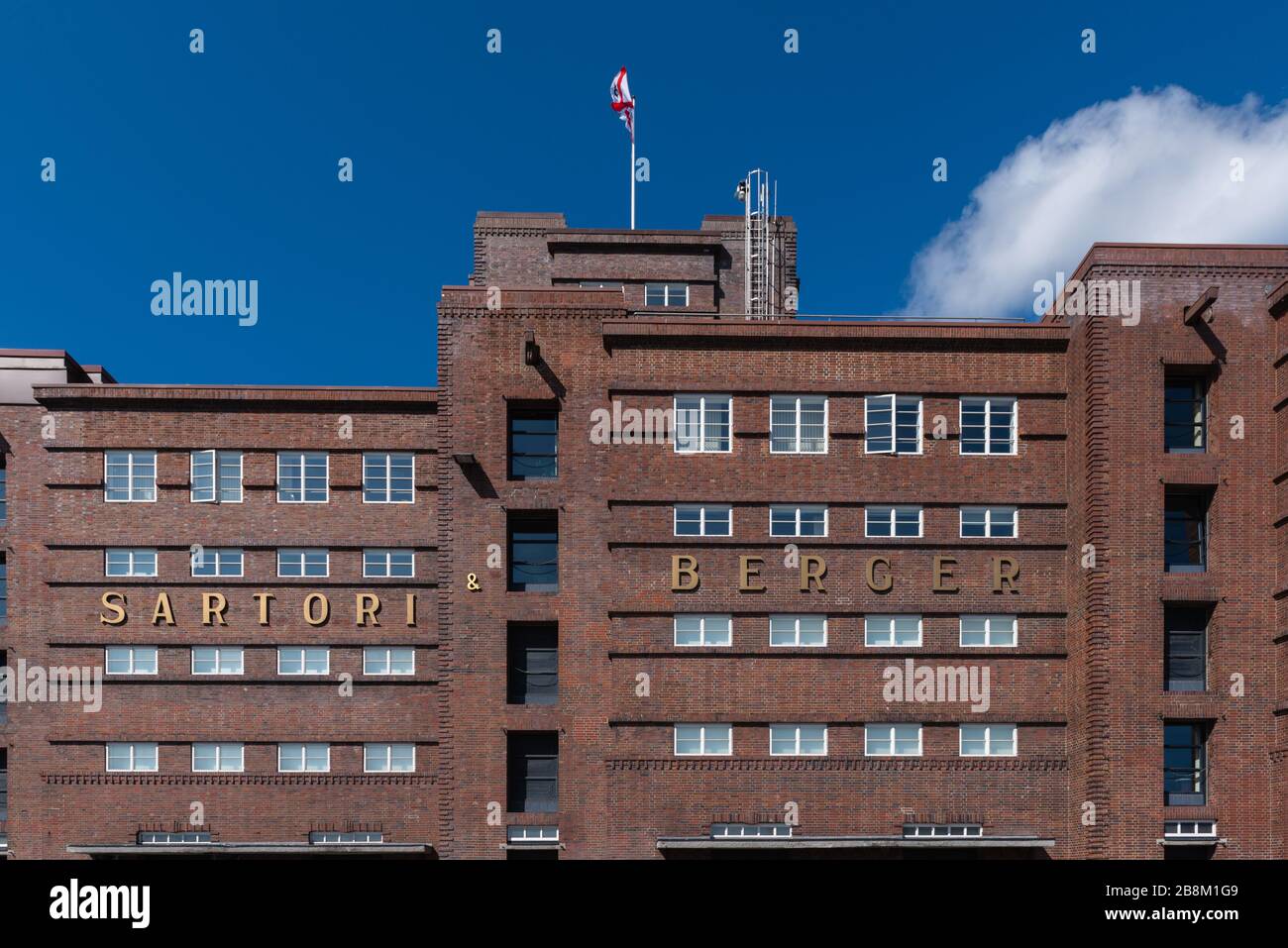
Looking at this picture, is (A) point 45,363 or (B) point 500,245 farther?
(B) point 500,245

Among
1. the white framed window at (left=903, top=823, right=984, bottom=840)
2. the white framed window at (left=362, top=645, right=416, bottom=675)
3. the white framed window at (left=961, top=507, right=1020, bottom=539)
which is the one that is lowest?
the white framed window at (left=903, top=823, right=984, bottom=840)

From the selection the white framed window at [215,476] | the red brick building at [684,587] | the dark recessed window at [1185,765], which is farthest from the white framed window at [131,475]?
the dark recessed window at [1185,765]

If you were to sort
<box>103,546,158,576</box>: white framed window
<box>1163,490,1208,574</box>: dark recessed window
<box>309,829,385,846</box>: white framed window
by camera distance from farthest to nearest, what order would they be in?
<box>103,546,158,576</box>: white framed window
<box>309,829,385,846</box>: white framed window
<box>1163,490,1208,574</box>: dark recessed window

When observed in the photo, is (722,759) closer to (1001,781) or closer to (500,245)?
(1001,781)

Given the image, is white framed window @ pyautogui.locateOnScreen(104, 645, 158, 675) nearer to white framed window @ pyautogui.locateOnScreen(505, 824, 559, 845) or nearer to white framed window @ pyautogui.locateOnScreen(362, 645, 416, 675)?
white framed window @ pyautogui.locateOnScreen(362, 645, 416, 675)

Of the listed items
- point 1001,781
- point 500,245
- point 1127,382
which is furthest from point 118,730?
point 1127,382

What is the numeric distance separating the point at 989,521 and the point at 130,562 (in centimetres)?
3104

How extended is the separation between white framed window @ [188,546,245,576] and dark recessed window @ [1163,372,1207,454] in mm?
32897

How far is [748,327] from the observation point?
30.3 m

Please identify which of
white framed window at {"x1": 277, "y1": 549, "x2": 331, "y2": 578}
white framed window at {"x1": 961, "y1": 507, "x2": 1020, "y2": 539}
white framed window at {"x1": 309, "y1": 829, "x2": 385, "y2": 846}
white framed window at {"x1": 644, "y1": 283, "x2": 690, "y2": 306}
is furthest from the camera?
white framed window at {"x1": 644, "y1": 283, "x2": 690, "y2": 306}

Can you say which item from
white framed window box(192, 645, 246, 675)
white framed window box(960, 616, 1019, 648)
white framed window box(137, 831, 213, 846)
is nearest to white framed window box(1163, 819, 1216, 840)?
white framed window box(960, 616, 1019, 648)

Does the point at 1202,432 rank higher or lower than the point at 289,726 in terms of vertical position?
higher

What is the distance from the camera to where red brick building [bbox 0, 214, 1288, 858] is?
2786cm

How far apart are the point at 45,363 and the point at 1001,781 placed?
38.0 metres
